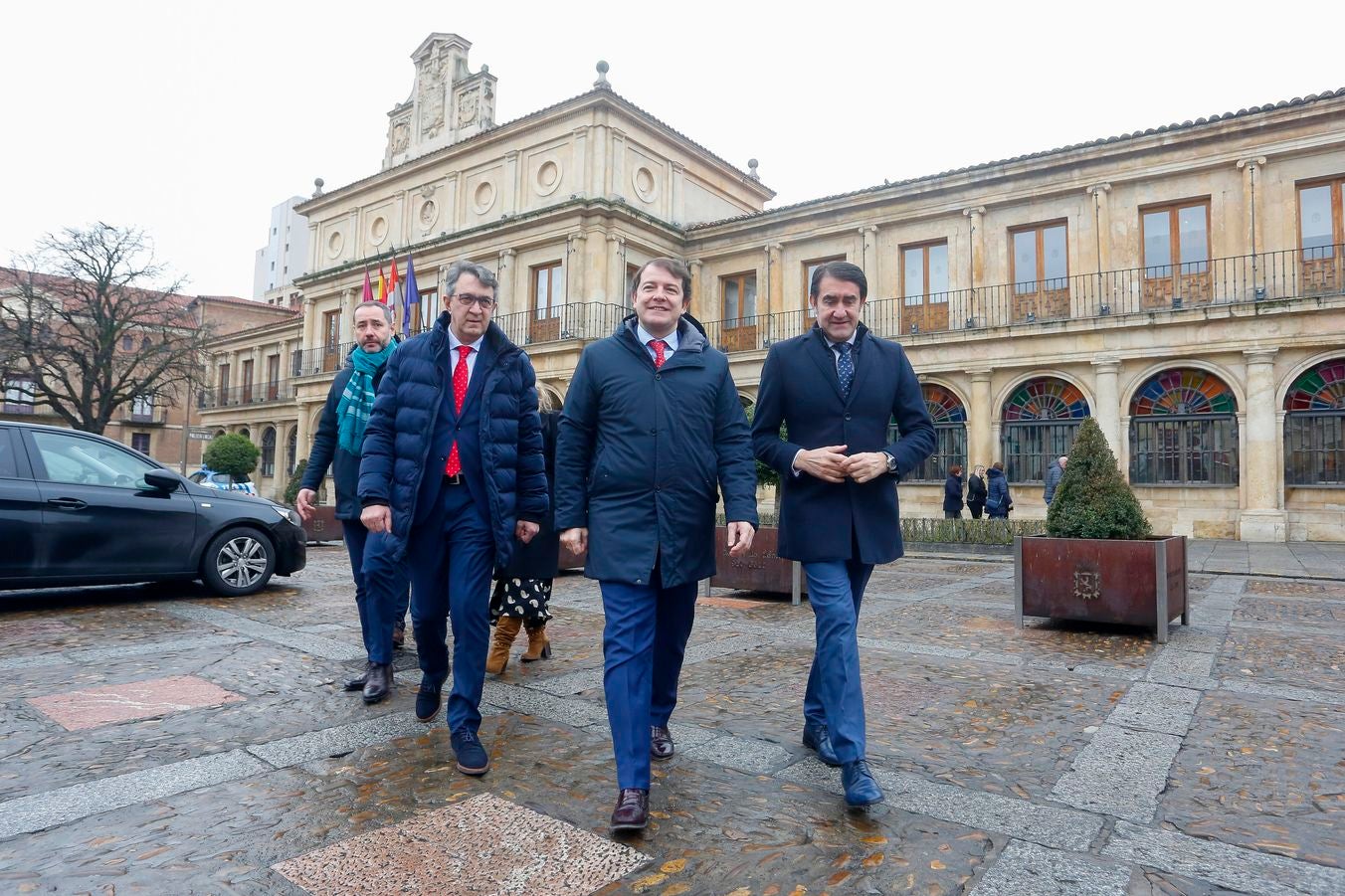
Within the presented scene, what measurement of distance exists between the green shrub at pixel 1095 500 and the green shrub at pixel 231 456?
31.2 m

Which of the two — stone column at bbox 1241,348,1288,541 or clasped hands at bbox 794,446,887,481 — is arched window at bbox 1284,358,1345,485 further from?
clasped hands at bbox 794,446,887,481

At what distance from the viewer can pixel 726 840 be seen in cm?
254

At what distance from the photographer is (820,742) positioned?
10.9ft

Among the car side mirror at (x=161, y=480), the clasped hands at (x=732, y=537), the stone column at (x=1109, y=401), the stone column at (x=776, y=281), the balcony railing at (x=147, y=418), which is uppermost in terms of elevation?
the stone column at (x=776, y=281)

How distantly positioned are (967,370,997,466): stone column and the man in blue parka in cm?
1848

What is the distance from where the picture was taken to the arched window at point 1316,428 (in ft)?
54.6

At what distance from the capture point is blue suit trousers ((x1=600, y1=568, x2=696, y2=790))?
271 centimetres

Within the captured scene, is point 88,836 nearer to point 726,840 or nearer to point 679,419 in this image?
point 726,840

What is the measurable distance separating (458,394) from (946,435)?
63.2ft

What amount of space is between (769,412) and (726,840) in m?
1.59

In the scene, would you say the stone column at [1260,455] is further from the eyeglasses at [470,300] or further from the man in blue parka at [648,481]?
the eyeglasses at [470,300]

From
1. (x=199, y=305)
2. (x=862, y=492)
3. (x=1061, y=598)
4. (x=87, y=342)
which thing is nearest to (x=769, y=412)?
(x=862, y=492)

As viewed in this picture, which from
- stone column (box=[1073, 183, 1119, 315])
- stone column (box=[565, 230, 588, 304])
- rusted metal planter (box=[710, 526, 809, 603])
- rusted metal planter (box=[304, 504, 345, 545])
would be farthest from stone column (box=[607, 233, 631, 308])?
rusted metal planter (box=[710, 526, 809, 603])

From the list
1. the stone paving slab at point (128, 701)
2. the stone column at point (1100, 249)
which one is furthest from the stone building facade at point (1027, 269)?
the stone paving slab at point (128, 701)
